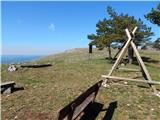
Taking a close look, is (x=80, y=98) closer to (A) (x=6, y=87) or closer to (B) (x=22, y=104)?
(B) (x=22, y=104)

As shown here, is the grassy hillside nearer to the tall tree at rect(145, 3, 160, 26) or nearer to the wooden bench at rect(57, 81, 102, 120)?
the wooden bench at rect(57, 81, 102, 120)

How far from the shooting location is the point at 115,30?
31469 mm

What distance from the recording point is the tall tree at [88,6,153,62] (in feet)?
99.9

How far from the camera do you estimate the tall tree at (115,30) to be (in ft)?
99.9

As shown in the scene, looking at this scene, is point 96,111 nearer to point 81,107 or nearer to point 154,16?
point 81,107

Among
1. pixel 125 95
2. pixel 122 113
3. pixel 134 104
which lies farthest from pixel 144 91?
pixel 122 113

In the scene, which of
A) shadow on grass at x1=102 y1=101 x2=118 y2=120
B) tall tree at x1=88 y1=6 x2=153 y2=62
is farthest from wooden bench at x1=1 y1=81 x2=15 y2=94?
tall tree at x1=88 y1=6 x2=153 y2=62

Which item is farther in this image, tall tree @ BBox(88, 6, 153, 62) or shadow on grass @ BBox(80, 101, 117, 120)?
tall tree @ BBox(88, 6, 153, 62)

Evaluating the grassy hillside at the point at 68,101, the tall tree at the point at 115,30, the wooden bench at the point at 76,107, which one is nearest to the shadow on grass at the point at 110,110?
the grassy hillside at the point at 68,101

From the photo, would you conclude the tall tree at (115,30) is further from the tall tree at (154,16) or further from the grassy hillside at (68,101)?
the grassy hillside at (68,101)

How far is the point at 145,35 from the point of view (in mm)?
32656

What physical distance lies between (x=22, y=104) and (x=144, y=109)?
5.48m

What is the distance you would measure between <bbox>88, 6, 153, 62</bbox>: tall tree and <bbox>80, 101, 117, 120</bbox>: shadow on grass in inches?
803

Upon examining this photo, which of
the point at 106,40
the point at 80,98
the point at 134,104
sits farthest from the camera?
the point at 106,40
